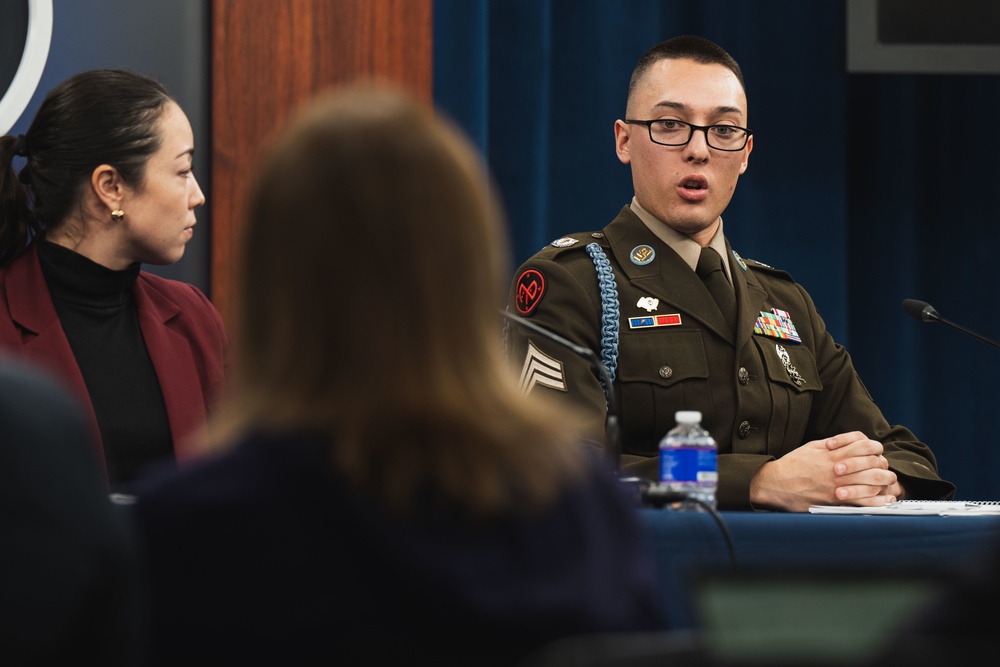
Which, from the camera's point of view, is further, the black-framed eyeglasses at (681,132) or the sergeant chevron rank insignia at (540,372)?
the black-framed eyeglasses at (681,132)

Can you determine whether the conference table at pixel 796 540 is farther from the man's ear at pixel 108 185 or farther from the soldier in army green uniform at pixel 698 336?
the man's ear at pixel 108 185

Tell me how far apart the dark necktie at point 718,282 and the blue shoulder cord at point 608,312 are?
180 mm

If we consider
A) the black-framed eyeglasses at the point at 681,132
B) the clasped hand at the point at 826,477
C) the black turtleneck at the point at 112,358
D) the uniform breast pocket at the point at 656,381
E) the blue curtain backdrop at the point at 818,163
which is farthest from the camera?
the blue curtain backdrop at the point at 818,163

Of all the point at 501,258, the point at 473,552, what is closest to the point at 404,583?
the point at 473,552

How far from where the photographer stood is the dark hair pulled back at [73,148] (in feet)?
6.81

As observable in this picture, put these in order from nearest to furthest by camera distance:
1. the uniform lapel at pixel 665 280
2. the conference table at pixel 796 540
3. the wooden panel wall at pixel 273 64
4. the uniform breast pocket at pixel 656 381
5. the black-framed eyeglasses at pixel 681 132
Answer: the conference table at pixel 796 540 < the uniform breast pocket at pixel 656 381 < the uniform lapel at pixel 665 280 < the black-framed eyeglasses at pixel 681 132 < the wooden panel wall at pixel 273 64

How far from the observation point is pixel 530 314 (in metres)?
2.19

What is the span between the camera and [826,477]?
1.88 metres

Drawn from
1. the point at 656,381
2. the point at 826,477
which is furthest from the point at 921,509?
the point at 656,381

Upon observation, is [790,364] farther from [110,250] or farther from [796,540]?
[110,250]

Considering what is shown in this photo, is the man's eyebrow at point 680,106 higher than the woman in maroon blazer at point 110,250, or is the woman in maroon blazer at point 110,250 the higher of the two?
the man's eyebrow at point 680,106

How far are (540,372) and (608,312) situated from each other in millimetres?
215

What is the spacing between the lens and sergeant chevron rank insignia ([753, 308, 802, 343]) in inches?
93.0

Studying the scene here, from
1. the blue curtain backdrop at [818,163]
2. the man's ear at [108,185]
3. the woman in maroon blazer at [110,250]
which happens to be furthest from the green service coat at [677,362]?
the blue curtain backdrop at [818,163]
